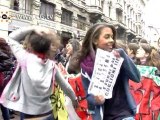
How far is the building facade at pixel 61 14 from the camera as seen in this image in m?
17.9

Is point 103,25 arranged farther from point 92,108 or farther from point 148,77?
point 148,77

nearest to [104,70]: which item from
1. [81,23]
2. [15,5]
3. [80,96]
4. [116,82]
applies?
[116,82]

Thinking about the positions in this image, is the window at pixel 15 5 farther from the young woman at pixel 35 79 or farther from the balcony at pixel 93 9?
the young woman at pixel 35 79

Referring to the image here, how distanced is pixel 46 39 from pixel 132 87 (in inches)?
62.3

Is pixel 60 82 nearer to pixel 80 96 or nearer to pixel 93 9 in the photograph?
pixel 80 96

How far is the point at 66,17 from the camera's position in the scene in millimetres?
25906

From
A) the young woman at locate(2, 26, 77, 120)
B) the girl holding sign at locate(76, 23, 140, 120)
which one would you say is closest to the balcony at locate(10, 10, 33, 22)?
the young woman at locate(2, 26, 77, 120)

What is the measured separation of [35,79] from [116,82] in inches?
29.0

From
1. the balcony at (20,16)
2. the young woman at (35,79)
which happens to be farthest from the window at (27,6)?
the young woman at (35,79)

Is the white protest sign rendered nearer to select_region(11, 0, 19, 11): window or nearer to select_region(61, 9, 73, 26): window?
select_region(11, 0, 19, 11): window

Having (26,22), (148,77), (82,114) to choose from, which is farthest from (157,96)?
(26,22)

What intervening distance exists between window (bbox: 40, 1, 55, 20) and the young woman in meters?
17.9

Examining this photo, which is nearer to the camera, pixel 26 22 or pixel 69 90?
pixel 69 90

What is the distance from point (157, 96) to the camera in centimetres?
467
